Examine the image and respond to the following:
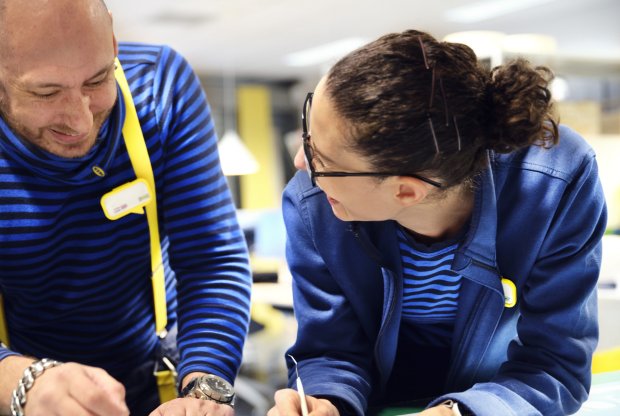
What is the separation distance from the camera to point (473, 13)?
734cm

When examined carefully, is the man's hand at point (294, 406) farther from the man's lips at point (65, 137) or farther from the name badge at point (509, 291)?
the man's lips at point (65, 137)

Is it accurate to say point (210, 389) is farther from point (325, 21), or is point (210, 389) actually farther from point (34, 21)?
point (325, 21)

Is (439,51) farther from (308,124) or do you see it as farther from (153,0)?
(153,0)

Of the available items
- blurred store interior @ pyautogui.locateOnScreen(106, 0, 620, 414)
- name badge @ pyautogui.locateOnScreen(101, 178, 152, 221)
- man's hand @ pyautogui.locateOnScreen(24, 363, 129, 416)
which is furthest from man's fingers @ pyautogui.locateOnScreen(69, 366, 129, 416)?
blurred store interior @ pyautogui.locateOnScreen(106, 0, 620, 414)

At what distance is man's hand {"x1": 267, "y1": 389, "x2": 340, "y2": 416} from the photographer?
111 cm

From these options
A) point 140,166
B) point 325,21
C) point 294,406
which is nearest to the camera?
point 294,406

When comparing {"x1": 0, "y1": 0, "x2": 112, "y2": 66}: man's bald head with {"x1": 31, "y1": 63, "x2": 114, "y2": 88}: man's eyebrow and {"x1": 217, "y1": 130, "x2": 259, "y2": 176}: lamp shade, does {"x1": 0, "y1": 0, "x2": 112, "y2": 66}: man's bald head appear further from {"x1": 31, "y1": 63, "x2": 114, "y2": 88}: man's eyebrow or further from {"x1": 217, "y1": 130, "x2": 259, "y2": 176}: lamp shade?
{"x1": 217, "y1": 130, "x2": 259, "y2": 176}: lamp shade

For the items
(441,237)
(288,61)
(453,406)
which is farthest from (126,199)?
(288,61)

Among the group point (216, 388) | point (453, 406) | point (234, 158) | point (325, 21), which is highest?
point (453, 406)

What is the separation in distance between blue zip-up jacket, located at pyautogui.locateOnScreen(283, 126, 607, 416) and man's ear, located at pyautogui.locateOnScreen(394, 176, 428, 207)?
95 millimetres

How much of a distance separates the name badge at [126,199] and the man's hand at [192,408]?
1.21 feet

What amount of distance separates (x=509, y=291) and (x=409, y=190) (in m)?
0.25

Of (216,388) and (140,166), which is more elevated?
(140,166)

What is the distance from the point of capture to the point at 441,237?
4.18 ft
